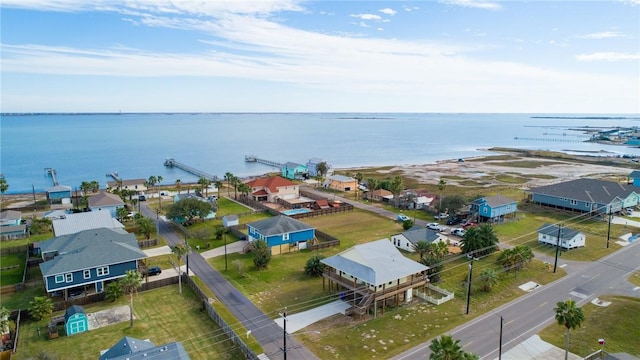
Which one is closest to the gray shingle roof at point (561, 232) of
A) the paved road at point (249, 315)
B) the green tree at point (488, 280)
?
the green tree at point (488, 280)

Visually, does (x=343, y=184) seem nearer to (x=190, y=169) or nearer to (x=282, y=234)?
(x=282, y=234)

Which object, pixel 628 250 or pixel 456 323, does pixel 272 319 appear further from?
pixel 628 250

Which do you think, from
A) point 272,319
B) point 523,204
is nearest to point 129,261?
point 272,319

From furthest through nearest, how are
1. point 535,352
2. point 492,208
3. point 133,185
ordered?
point 133,185 < point 492,208 < point 535,352

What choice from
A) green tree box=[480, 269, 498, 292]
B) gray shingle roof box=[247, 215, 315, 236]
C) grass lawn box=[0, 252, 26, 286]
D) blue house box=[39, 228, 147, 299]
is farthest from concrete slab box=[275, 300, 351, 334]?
grass lawn box=[0, 252, 26, 286]

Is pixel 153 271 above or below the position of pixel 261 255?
below

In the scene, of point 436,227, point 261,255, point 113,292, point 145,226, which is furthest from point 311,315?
point 436,227
